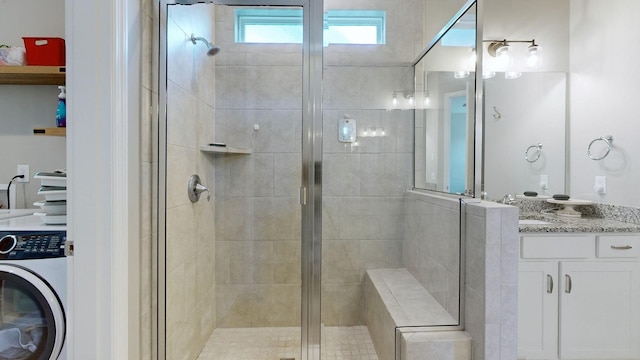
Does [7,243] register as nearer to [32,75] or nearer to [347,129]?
[32,75]

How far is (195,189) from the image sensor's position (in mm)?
1743

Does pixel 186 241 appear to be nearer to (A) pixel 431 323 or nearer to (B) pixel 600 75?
(A) pixel 431 323

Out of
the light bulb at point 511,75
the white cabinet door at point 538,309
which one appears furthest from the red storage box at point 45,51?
the light bulb at point 511,75

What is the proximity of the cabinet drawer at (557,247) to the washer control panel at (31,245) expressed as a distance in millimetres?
2446

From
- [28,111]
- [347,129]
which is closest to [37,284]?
[28,111]

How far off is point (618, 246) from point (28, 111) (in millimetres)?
3680

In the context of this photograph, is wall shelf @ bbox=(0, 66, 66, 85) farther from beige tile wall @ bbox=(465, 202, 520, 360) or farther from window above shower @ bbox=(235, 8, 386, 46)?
beige tile wall @ bbox=(465, 202, 520, 360)

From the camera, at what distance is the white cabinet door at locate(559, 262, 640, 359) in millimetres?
1924

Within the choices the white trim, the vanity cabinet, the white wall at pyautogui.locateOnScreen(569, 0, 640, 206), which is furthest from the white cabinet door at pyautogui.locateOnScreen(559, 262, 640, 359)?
the white trim

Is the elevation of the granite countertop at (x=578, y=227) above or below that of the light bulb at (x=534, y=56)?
below

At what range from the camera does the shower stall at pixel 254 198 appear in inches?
62.6

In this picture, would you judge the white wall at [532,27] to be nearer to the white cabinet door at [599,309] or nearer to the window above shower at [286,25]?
the window above shower at [286,25]

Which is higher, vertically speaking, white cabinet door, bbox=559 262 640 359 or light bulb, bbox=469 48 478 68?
light bulb, bbox=469 48 478 68

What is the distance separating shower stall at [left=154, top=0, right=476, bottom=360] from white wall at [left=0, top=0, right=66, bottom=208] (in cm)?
90
